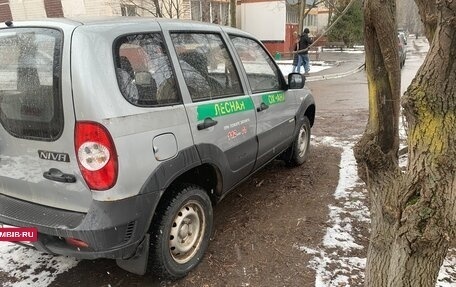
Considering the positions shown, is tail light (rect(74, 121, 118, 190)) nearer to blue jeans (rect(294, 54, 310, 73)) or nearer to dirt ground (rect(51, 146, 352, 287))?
dirt ground (rect(51, 146, 352, 287))

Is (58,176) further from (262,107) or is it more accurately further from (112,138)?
(262,107)

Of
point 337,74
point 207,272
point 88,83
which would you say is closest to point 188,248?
point 207,272

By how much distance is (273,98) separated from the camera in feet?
13.4

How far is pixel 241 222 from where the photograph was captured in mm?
3795

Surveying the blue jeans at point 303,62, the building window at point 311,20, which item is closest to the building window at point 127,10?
the blue jeans at point 303,62

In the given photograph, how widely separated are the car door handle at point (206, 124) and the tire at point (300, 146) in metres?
2.07

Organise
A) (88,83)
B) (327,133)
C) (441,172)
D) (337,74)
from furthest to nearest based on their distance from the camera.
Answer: (337,74) < (327,133) < (88,83) < (441,172)

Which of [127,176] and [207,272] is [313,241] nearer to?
[207,272]

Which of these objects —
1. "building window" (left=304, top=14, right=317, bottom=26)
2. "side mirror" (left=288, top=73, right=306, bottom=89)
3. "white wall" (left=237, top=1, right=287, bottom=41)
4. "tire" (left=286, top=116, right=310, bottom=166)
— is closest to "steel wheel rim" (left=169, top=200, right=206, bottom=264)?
"side mirror" (left=288, top=73, right=306, bottom=89)

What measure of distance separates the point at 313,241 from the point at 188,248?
1115 mm

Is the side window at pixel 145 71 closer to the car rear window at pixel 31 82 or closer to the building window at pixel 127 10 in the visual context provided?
the car rear window at pixel 31 82

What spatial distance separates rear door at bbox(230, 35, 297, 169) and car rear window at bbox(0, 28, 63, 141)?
178 centimetres

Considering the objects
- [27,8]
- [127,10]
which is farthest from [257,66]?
[27,8]

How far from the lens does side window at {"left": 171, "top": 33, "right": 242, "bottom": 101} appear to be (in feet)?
9.68
